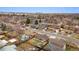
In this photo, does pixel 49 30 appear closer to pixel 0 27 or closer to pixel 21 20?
pixel 21 20
